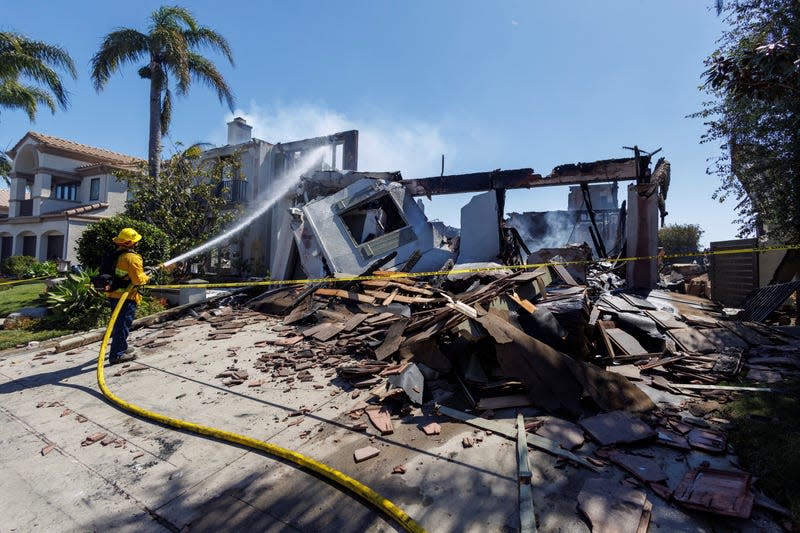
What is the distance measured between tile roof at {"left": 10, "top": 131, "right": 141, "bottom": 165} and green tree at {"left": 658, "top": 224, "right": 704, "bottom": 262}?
4124 cm

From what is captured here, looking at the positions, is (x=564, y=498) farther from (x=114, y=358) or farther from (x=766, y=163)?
(x=766, y=163)

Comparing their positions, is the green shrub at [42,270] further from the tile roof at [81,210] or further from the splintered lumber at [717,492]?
the splintered lumber at [717,492]

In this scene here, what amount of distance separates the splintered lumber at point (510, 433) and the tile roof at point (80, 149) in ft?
86.1

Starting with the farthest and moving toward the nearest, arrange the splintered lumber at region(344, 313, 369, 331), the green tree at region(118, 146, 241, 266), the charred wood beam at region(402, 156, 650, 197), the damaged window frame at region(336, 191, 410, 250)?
the green tree at region(118, 146, 241, 266), the damaged window frame at region(336, 191, 410, 250), the charred wood beam at region(402, 156, 650, 197), the splintered lumber at region(344, 313, 369, 331)

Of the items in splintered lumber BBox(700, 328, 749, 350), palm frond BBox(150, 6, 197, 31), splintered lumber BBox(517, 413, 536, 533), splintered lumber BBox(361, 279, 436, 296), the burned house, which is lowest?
splintered lumber BBox(517, 413, 536, 533)

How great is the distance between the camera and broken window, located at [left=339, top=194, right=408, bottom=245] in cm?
1213

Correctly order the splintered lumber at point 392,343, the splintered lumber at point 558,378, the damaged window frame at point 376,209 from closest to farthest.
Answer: the splintered lumber at point 558,378, the splintered lumber at point 392,343, the damaged window frame at point 376,209

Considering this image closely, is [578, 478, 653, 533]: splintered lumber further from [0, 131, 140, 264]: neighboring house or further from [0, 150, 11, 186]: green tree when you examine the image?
[0, 150, 11, 186]: green tree

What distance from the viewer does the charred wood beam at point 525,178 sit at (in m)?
10.7


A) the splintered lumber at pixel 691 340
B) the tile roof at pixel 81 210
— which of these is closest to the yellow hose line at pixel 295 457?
the splintered lumber at pixel 691 340

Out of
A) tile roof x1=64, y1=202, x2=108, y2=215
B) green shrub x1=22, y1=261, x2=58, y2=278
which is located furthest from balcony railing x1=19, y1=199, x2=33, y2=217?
green shrub x1=22, y1=261, x2=58, y2=278

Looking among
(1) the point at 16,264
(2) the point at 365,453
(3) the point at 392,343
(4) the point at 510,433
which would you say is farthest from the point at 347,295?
(1) the point at 16,264

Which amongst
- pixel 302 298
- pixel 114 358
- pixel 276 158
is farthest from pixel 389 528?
pixel 276 158

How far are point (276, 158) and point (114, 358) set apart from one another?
12930 mm
